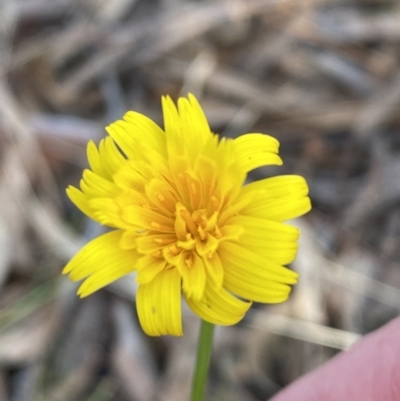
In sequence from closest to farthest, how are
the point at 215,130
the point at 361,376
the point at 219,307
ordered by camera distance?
the point at 219,307 < the point at 361,376 < the point at 215,130

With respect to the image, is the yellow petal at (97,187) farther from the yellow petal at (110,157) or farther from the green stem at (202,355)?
the green stem at (202,355)

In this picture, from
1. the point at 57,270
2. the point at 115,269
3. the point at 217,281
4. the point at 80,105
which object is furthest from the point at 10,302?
the point at 217,281

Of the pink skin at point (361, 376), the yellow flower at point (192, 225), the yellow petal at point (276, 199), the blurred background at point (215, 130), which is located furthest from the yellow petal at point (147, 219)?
the blurred background at point (215, 130)

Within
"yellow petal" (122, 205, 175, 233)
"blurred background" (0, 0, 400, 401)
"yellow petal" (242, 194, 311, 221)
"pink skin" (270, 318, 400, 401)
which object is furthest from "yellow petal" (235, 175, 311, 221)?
"blurred background" (0, 0, 400, 401)

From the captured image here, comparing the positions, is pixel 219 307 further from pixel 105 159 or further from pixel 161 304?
pixel 105 159

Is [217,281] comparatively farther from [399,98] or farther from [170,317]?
[399,98]

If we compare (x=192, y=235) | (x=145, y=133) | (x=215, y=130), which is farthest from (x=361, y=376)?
(x=215, y=130)

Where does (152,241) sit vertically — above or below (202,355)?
above
